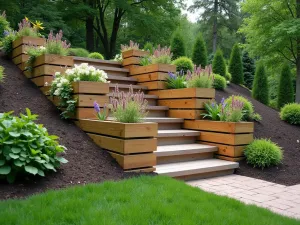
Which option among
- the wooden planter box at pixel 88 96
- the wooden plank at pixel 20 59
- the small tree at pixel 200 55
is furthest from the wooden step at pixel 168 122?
the small tree at pixel 200 55

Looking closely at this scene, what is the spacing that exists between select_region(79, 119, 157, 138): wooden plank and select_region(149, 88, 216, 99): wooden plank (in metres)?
1.83

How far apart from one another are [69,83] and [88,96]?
386 mm

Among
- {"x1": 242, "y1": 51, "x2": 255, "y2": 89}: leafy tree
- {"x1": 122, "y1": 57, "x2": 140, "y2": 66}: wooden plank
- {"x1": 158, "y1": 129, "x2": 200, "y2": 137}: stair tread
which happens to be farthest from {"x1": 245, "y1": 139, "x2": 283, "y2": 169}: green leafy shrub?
{"x1": 242, "y1": 51, "x2": 255, "y2": 89}: leafy tree

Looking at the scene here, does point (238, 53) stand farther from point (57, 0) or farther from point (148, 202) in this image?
point (57, 0)

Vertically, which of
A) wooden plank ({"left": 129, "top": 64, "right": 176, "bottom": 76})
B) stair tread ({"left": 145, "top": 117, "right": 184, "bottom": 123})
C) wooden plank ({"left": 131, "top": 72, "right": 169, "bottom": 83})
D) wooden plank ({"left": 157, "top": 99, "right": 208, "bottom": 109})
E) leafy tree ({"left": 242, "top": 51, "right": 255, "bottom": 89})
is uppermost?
leafy tree ({"left": 242, "top": 51, "right": 255, "bottom": 89})

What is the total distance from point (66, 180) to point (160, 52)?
4071 millimetres

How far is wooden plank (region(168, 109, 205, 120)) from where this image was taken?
557 cm

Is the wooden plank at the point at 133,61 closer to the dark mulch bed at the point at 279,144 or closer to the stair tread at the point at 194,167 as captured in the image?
the dark mulch bed at the point at 279,144

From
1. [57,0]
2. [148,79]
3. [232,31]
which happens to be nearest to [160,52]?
[148,79]

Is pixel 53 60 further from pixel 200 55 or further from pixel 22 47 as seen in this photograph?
pixel 200 55

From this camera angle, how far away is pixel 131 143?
374 centimetres

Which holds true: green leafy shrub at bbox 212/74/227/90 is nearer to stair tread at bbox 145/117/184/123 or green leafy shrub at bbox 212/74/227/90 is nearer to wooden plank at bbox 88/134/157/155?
stair tread at bbox 145/117/184/123

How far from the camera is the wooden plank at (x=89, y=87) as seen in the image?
4.42 metres

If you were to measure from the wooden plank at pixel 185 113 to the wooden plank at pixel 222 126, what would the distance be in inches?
4.6
